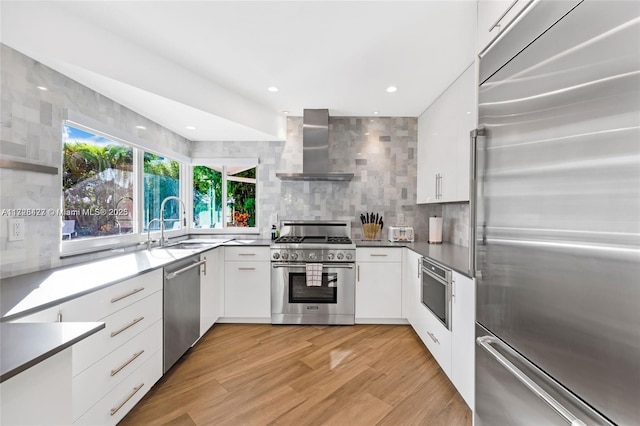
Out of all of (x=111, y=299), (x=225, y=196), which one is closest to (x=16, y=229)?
(x=111, y=299)

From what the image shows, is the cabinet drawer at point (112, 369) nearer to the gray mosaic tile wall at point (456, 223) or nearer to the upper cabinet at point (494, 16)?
the upper cabinet at point (494, 16)

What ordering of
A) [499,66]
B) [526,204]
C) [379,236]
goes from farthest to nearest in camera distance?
[379,236] < [499,66] < [526,204]

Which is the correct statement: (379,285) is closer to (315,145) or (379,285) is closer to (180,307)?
(315,145)

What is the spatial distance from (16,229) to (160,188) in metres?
1.72

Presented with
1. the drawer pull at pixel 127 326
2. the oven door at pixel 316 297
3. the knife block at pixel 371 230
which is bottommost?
the oven door at pixel 316 297

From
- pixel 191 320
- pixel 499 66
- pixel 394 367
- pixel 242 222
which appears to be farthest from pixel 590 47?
pixel 242 222

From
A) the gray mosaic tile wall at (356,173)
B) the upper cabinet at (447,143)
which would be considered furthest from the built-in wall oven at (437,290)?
the gray mosaic tile wall at (356,173)

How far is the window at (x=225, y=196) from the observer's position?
3775mm

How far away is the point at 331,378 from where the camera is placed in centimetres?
211

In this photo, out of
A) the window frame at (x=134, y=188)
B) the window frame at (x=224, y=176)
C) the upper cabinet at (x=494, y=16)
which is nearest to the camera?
the upper cabinet at (x=494, y=16)

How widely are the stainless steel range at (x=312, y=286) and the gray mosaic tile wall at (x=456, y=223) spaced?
123 centimetres

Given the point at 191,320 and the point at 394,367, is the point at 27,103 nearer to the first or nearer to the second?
the point at 191,320

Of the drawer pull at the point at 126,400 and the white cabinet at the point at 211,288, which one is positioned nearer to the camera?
the drawer pull at the point at 126,400

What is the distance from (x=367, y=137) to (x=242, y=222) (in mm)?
2130
